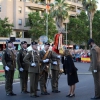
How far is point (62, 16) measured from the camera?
197 feet

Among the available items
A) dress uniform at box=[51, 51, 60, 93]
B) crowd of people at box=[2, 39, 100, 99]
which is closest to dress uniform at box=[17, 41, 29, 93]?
crowd of people at box=[2, 39, 100, 99]

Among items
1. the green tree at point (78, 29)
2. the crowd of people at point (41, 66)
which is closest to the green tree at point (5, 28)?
the green tree at point (78, 29)

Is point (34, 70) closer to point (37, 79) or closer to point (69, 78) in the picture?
point (37, 79)

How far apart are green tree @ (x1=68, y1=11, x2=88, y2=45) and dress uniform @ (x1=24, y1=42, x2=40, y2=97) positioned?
54.6 m

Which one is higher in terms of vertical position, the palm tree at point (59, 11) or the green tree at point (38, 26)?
the palm tree at point (59, 11)

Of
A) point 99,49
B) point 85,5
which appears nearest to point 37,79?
point 99,49

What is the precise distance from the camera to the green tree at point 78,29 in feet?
216

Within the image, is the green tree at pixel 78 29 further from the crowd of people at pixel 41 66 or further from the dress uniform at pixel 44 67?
the dress uniform at pixel 44 67

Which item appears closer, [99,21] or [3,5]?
[3,5]

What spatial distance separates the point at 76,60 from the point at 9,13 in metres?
22.5

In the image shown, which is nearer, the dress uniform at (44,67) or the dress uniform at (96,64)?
the dress uniform at (96,64)

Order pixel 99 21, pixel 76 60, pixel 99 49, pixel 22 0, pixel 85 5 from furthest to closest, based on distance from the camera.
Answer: pixel 99 21 < pixel 22 0 < pixel 85 5 < pixel 76 60 < pixel 99 49

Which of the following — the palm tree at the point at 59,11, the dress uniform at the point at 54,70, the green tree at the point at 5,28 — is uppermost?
the palm tree at the point at 59,11

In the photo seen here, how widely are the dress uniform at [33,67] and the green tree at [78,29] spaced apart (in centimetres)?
5460
